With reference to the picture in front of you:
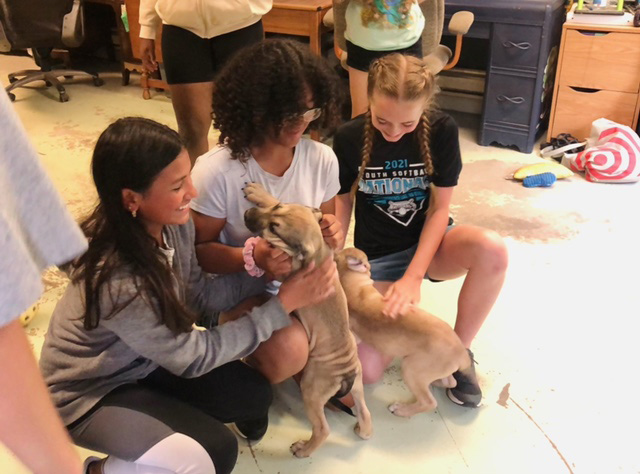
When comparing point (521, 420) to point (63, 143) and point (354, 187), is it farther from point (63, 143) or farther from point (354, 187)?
point (63, 143)

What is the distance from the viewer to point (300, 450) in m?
1.45

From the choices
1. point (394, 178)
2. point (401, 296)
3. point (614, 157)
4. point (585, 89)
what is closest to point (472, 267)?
point (401, 296)

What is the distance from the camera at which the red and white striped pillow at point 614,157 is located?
280 centimetres

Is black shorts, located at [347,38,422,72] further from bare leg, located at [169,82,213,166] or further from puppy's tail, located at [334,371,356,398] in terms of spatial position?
puppy's tail, located at [334,371,356,398]

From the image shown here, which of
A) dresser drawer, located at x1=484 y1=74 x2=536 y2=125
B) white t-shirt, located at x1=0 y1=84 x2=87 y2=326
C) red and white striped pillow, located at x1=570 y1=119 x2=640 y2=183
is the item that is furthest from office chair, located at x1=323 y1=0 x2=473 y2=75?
white t-shirt, located at x1=0 y1=84 x2=87 y2=326

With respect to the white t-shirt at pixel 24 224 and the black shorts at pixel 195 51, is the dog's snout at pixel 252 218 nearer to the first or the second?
the white t-shirt at pixel 24 224

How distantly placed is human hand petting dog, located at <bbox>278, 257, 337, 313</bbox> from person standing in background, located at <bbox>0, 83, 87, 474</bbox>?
0.70 metres

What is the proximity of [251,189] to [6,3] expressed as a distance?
3.21 meters

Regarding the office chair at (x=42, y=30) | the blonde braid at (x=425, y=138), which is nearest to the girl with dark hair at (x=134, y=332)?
the blonde braid at (x=425, y=138)

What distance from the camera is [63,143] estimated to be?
3357mm

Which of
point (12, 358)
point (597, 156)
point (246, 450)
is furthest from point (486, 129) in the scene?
point (12, 358)

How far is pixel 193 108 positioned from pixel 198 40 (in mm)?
245

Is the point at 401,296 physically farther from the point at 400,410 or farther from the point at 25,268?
the point at 25,268

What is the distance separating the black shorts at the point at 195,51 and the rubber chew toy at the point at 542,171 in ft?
4.99
